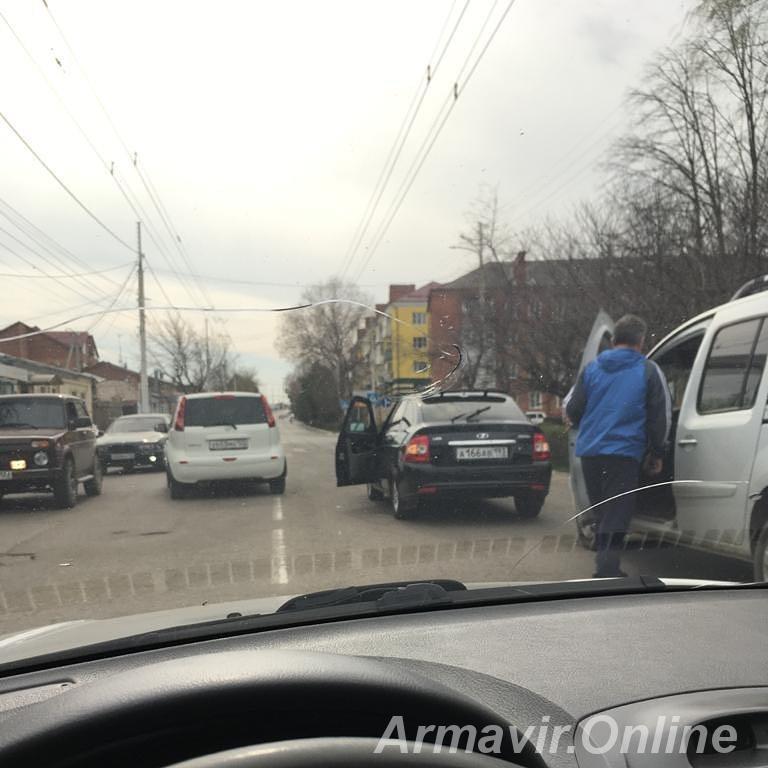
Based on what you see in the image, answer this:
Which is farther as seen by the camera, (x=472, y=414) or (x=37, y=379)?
(x=37, y=379)

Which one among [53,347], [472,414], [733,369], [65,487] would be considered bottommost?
[65,487]

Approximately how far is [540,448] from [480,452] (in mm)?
569

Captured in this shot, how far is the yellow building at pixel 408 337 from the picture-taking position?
5066 mm

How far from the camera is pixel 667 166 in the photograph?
461 inches

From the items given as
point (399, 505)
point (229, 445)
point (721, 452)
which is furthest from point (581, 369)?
point (229, 445)

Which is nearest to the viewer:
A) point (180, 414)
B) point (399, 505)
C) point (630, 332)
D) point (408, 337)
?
point (630, 332)

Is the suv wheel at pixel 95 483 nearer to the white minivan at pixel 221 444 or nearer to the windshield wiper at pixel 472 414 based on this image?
the white minivan at pixel 221 444

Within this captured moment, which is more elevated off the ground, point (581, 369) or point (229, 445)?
point (581, 369)

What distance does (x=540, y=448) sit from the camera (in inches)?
281

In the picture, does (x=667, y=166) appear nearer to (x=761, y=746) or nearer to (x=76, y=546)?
(x=76, y=546)

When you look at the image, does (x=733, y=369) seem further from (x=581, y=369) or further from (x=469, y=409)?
(x=469, y=409)

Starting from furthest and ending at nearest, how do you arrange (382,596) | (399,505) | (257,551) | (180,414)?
(180,414) → (399,505) → (257,551) → (382,596)

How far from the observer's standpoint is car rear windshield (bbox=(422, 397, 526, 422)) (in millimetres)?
6926

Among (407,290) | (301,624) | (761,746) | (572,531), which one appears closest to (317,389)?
(407,290)
